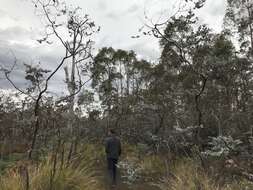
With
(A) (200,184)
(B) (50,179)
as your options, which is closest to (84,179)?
(B) (50,179)

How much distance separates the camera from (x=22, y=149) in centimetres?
1742

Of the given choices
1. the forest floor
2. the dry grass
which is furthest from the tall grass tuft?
the dry grass

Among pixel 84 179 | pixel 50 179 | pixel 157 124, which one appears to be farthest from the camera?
pixel 157 124

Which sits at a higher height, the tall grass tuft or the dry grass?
the tall grass tuft

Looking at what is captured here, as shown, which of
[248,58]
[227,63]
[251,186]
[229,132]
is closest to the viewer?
[251,186]

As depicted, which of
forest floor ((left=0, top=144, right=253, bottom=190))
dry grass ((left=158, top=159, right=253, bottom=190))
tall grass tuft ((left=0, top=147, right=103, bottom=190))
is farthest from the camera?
dry grass ((left=158, top=159, right=253, bottom=190))

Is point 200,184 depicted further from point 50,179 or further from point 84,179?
point 50,179

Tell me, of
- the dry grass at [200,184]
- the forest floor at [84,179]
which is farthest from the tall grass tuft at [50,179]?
the dry grass at [200,184]

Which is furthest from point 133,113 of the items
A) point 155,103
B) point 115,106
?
point 155,103

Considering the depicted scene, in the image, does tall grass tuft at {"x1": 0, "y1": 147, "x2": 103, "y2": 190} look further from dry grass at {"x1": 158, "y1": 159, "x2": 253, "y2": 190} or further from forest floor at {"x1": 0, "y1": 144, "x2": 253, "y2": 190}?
dry grass at {"x1": 158, "y1": 159, "x2": 253, "y2": 190}

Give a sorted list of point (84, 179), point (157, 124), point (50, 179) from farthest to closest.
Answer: point (157, 124)
point (84, 179)
point (50, 179)

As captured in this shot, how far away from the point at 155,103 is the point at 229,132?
4.58 m

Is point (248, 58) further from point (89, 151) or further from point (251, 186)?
point (251, 186)

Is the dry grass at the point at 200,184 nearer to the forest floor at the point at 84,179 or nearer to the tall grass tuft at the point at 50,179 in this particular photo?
the forest floor at the point at 84,179
